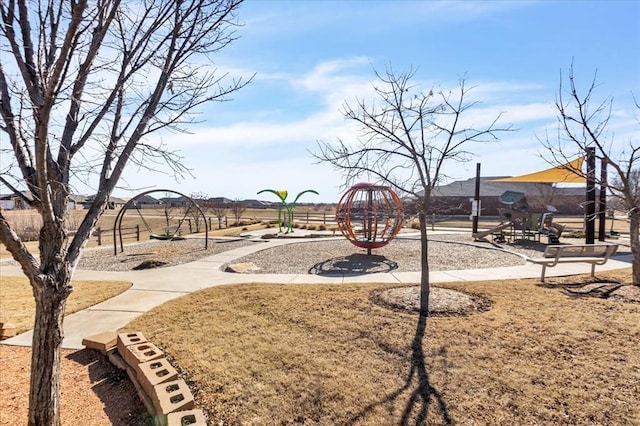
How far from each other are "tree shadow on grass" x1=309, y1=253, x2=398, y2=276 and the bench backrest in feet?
11.7

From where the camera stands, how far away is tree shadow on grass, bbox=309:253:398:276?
30.4 ft

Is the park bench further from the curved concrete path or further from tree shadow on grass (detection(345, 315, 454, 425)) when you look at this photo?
tree shadow on grass (detection(345, 315, 454, 425))

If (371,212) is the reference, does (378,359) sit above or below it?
below

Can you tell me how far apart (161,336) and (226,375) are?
1502 millimetres

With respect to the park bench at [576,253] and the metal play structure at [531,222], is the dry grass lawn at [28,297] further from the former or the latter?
the metal play structure at [531,222]

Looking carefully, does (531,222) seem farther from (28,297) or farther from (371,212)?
(28,297)

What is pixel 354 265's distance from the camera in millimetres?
10367

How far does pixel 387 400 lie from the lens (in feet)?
10.6

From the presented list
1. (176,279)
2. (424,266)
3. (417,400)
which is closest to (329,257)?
(176,279)

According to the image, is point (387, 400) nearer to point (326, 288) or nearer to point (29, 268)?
point (29, 268)

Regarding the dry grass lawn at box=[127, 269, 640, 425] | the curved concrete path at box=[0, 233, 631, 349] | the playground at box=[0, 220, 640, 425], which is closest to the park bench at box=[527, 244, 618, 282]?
the curved concrete path at box=[0, 233, 631, 349]

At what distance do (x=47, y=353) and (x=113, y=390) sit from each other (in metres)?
1.23

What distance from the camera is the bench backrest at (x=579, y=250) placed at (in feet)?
26.1

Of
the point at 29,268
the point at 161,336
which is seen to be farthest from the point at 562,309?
the point at 29,268
